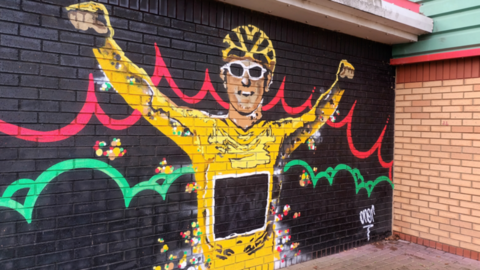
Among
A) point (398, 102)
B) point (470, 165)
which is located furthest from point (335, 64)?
point (470, 165)

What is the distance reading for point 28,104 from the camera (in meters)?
2.80

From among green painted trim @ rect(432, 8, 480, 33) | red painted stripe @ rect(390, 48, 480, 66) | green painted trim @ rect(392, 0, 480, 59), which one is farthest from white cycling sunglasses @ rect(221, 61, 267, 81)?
green painted trim @ rect(432, 8, 480, 33)

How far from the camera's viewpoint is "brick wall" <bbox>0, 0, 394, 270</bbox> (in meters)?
2.83

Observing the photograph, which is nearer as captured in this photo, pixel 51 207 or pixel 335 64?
pixel 51 207

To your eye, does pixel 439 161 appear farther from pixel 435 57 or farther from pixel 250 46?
pixel 250 46

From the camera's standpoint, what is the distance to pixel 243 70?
13.3ft

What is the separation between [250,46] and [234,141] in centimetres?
117

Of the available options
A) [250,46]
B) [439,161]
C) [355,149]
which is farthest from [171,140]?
[439,161]

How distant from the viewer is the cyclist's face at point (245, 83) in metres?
3.93

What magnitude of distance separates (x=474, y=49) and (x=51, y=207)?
18.0 feet

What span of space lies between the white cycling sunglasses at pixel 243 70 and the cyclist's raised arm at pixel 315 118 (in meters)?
0.65

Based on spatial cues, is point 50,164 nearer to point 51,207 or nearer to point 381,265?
point 51,207

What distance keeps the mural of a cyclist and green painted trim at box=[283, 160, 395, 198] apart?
252mm

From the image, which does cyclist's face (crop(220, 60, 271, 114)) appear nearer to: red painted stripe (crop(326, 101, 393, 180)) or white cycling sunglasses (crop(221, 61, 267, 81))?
white cycling sunglasses (crop(221, 61, 267, 81))
